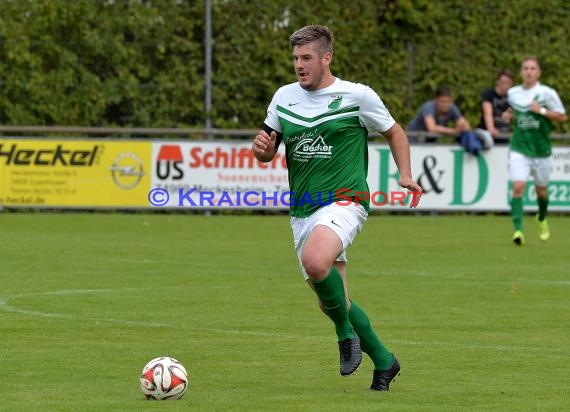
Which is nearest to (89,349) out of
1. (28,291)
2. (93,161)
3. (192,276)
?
(28,291)

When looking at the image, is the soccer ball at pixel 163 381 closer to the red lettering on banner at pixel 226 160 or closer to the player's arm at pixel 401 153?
the player's arm at pixel 401 153

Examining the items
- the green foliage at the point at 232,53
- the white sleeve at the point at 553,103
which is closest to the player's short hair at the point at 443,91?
the green foliage at the point at 232,53

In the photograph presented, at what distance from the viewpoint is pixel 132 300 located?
1282cm

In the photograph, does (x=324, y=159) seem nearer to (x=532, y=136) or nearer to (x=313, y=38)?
(x=313, y=38)

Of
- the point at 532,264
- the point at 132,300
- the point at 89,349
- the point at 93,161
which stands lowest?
the point at 93,161

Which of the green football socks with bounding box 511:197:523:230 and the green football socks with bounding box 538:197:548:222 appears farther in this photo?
the green football socks with bounding box 538:197:548:222

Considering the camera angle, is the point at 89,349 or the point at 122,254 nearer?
the point at 89,349

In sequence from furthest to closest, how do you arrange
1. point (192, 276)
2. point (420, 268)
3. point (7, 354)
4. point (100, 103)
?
1. point (100, 103)
2. point (420, 268)
3. point (192, 276)
4. point (7, 354)

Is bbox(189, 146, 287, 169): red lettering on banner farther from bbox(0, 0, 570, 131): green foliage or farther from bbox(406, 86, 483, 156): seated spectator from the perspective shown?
bbox(406, 86, 483, 156): seated spectator

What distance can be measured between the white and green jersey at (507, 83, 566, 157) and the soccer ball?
41.3 ft

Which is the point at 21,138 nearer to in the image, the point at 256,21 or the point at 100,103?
the point at 100,103

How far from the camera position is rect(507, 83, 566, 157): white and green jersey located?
19.8 metres

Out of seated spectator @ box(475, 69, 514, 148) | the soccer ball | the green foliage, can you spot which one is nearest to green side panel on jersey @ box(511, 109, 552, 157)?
seated spectator @ box(475, 69, 514, 148)

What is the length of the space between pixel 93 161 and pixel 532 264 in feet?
31.0
